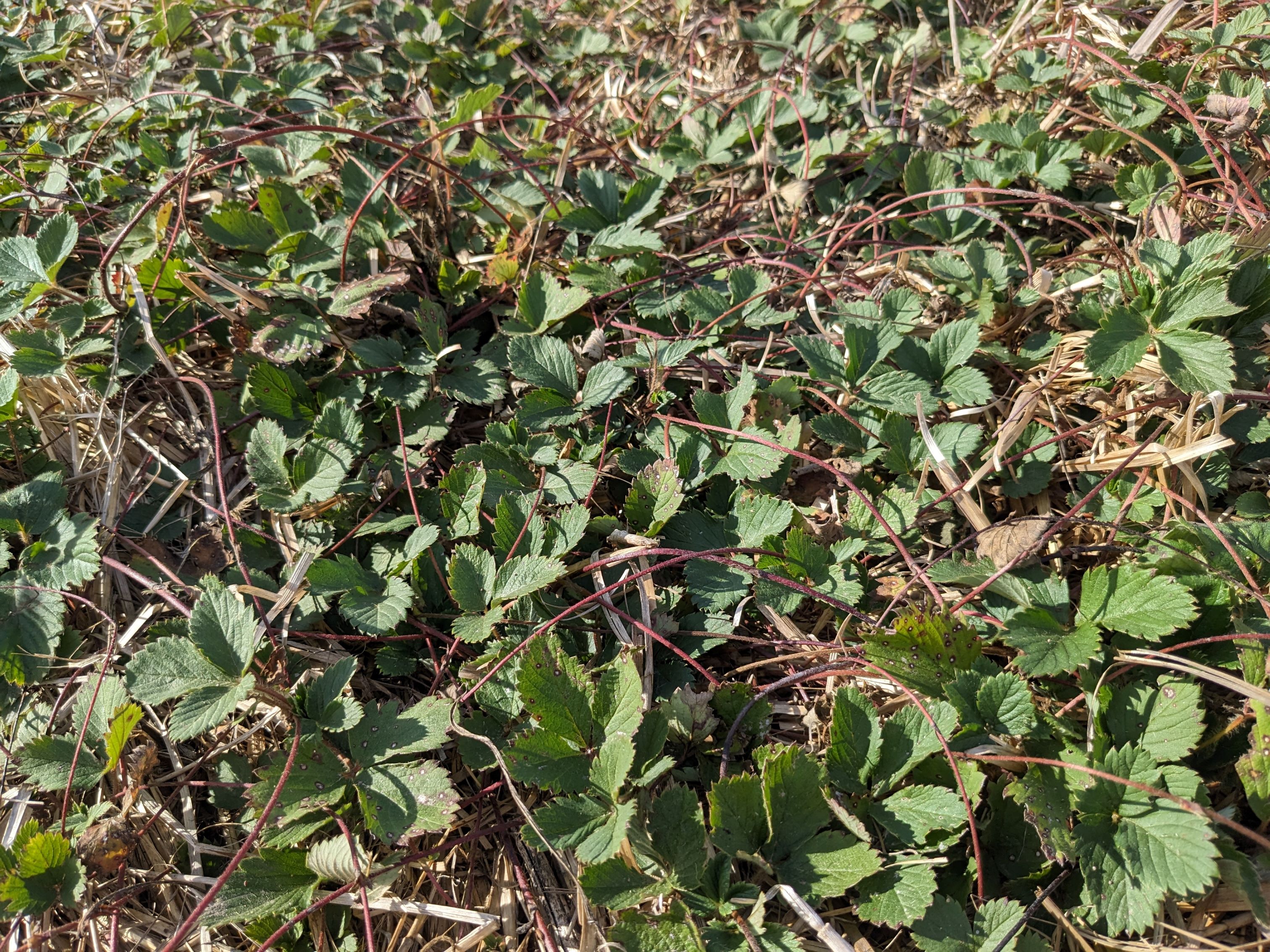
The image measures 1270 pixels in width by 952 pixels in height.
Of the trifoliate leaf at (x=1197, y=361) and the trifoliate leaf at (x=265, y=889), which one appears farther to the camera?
the trifoliate leaf at (x=1197, y=361)

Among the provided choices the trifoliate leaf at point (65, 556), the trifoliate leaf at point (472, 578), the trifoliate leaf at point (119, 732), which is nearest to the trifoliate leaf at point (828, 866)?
the trifoliate leaf at point (472, 578)

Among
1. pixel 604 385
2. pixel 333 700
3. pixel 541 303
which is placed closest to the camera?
pixel 333 700

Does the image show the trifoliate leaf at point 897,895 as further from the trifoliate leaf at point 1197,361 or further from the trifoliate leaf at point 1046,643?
the trifoliate leaf at point 1197,361

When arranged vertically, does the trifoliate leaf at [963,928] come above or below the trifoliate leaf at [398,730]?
below

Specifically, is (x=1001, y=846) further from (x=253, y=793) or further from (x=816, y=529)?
(x=253, y=793)

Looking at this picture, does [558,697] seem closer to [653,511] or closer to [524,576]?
[524,576]

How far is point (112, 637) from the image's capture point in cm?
154

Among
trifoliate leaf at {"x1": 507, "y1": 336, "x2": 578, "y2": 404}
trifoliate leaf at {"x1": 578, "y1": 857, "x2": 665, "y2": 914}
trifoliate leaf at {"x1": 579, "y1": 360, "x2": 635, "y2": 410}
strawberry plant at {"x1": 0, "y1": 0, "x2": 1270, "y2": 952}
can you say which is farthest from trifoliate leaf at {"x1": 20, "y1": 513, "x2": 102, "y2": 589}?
trifoliate leaf at {"x1": 578, "y1": 857, "x2": 665, "y2": 914}

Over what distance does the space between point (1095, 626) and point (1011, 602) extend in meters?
0.15

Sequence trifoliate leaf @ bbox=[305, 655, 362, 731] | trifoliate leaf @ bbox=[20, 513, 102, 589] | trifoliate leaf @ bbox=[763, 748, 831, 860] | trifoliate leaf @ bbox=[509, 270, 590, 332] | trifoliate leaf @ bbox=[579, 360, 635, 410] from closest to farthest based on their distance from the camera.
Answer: trifoliate leaf @ bbox=[763, 748, 831, 860] < trifoliate leaf @ bbox=[305, 655, 362, 731] < trifoliate leaf @ bbox=[20, 513, 102, 589] < trifoliate leaf @ bbox=[579, 360, 635, 410] < trifoliate leaf @ bbox=[509, 270, 590, 332]

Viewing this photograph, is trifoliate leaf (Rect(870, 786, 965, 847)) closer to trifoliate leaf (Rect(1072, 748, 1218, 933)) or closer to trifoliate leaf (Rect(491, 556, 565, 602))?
trifoliate leaf (Rect(1072, 748, 1218, 933))

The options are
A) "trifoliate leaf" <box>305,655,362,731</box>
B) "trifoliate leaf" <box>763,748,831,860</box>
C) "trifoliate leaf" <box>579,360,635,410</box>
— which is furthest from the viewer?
"trifoliate leaf" <box>579,360,635,410</box>

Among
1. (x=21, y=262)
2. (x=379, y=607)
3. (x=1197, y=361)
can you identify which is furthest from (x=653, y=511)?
(x=21, y=262)

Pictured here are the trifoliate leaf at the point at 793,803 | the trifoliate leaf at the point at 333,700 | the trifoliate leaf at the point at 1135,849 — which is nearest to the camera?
the trifoliate leaf at the point at 1135,849
